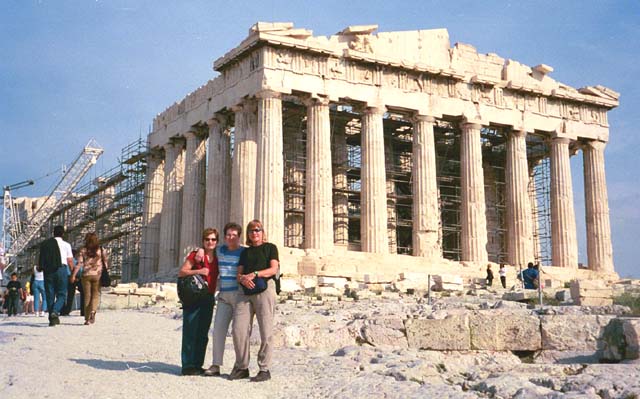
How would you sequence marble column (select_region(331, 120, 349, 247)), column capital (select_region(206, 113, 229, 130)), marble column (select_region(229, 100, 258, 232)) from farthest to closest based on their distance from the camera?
1. marble column (select_region(331, 120, 349, 247))
2. column capital (select_region(206, 113, 229, 130))
3. marble column (select_region(229, 100, 258, 232))

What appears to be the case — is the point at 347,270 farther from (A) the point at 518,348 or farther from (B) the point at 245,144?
(A) the point at 518,348

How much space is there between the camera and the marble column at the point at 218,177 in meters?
34.8

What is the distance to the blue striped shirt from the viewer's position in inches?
367

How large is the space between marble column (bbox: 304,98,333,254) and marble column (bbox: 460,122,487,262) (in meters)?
6.89

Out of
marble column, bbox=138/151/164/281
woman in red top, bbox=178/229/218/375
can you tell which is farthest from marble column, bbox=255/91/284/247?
woman in red top, bbox=178/229/218/375

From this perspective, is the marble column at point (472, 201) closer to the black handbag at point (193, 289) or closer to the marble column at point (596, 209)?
the marble column at point (596, 209)

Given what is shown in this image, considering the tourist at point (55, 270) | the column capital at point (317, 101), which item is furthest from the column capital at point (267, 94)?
the tourist at point (55, 270)

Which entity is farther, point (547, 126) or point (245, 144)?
point (547, 126)

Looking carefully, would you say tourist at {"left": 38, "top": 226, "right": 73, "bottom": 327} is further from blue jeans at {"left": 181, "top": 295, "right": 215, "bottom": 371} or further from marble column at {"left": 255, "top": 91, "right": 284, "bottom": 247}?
marble column at {"left": 255, "top": 91, "right": 284, "bottom": 247}

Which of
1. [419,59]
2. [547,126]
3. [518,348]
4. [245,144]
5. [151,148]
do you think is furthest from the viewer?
[151,148]

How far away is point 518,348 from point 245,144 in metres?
22.3

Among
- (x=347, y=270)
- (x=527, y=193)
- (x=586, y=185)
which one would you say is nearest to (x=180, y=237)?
(x=347, y=270)

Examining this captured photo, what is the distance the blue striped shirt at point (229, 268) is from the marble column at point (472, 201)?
2683 cm

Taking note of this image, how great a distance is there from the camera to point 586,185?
131ft
